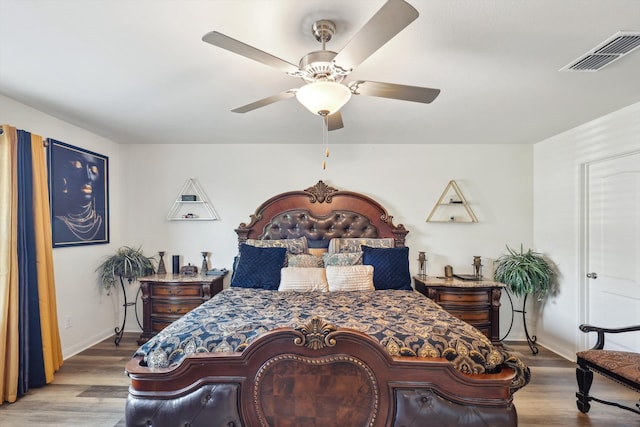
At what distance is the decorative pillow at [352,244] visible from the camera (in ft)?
12.3

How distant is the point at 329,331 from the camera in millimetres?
1806

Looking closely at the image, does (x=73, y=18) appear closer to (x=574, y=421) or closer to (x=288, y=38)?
(x=288, y=38)

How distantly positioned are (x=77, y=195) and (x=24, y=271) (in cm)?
115

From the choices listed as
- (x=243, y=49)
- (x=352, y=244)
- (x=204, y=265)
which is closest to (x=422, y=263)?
(x=352, y=244)

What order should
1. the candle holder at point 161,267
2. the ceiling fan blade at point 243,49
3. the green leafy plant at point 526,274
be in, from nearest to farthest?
the ceiling fan blade at point 243,49, the green leafy plant at point 526,274, the candle holder at point 161,267

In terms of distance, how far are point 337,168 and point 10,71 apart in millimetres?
3066

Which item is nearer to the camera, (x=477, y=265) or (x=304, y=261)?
(x=304, y=261)

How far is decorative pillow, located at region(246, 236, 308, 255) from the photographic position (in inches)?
147

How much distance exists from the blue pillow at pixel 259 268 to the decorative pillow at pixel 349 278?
1.83ft

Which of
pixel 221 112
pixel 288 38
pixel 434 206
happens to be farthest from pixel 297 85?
pixel 434 206

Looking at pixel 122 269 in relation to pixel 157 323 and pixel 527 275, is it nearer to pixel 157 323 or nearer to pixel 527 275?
pixel 157 323

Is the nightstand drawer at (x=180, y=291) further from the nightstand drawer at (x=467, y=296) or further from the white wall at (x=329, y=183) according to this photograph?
the nightstand drawer at (x=467, y=296)

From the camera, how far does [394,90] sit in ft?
6.06

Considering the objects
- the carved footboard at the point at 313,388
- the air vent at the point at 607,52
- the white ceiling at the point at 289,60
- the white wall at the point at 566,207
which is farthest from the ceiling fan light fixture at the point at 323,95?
the white wall at the point at 566,207
